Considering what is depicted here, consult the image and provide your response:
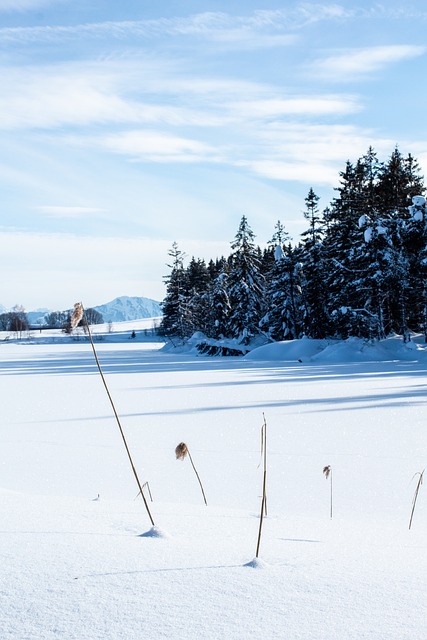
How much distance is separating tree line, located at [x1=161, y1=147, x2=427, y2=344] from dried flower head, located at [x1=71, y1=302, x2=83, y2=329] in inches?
1047

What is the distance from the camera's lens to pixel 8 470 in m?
5.54

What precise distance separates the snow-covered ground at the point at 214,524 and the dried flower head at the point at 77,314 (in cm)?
88

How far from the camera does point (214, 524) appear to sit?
278 cm

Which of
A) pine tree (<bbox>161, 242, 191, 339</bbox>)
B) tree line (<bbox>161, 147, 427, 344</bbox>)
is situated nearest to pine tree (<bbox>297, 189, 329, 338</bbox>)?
tree line (<bbox>161, 147, 427, 344</bbox>)

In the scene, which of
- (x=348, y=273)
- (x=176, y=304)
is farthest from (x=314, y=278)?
(x=176, y=304)

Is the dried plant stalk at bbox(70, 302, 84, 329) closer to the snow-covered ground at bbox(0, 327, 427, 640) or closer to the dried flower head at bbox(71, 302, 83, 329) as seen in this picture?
the dried flower head at bbox(71, 302, 83, 329)

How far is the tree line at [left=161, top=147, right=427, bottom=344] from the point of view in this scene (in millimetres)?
29109

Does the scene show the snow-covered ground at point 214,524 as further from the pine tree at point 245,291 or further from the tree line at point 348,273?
the pine tree at point 245,291

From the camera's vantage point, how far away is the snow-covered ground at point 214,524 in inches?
56.3

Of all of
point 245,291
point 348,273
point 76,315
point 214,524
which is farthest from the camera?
point 245,291

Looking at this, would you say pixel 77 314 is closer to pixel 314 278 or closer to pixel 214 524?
pixel 214 524

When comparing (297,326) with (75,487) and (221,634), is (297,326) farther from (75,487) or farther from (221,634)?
(221,634)

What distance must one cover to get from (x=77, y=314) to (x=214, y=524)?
1323mm

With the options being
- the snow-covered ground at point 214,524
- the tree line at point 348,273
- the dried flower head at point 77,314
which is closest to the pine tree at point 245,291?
the tree line at point 348,273
